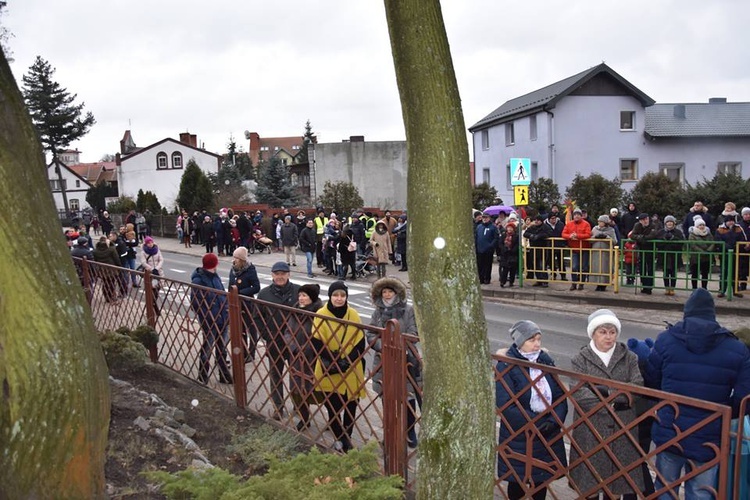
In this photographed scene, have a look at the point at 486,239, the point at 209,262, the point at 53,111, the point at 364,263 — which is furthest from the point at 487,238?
the point at 53,111

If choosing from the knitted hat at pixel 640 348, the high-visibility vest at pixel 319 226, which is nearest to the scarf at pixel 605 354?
the knitted hat at pixel 640 348

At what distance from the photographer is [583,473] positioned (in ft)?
15.6

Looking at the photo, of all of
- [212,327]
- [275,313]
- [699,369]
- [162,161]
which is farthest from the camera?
[162,161]

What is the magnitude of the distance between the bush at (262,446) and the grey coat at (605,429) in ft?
8.10

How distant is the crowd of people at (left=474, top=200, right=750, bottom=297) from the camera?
555 inches

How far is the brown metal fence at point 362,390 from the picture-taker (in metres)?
4.19

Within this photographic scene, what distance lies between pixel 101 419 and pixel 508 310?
12.2m

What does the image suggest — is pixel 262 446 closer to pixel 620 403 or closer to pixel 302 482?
pixel 302 482

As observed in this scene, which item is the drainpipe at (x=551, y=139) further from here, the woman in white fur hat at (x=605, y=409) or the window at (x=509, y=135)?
the woman in white fur hat at (x=605, y=409)

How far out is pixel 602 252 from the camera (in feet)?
50.8

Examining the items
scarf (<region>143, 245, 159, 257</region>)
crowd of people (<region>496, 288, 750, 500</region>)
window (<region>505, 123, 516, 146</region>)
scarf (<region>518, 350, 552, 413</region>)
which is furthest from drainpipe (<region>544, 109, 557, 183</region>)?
scarf (<region>518, 350, 552, 413</region>)

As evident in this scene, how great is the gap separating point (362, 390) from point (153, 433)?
1.87m

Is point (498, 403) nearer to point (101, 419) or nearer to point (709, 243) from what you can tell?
point (101, 419)

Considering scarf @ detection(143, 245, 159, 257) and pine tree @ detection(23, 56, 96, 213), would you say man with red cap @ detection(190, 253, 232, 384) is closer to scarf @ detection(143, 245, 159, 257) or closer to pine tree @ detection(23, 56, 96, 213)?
scarf @ detection(143, 245, 159, 257)
